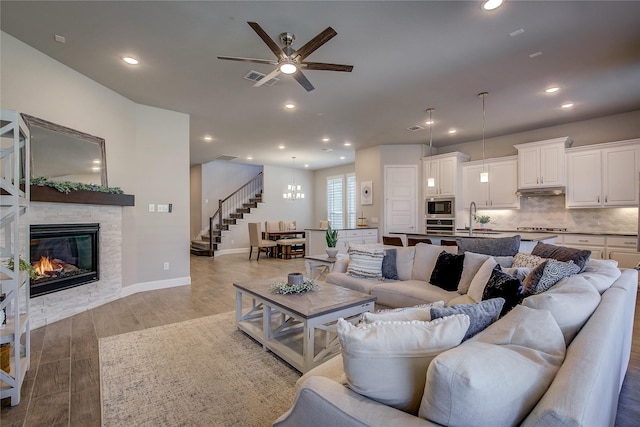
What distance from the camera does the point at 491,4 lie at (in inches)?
96.6

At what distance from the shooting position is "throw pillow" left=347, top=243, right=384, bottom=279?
3.71 m

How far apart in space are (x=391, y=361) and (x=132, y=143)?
17.3 feet

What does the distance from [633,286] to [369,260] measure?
90.4 inches

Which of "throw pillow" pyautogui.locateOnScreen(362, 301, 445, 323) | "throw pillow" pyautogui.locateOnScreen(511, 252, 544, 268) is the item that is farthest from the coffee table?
"throw pillow" pyautogui.locateOnScreen(511, 252, 544, 268)

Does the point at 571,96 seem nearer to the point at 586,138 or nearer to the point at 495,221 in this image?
the point at 586,138

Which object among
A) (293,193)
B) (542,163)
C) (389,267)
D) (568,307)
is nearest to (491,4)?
(568,307)

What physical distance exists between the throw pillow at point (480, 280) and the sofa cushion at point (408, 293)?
25cm

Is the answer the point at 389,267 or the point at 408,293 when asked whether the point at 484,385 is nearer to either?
the point at 408,293

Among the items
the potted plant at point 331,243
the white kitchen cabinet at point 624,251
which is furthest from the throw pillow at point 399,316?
the white kitchen cabinet at point 624,251

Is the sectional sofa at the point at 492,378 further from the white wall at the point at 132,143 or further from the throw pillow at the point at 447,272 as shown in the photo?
the white wall at the point at 132,143

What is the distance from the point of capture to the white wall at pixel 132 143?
336 centimetres

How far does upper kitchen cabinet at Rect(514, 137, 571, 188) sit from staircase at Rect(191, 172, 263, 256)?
7.80 metres

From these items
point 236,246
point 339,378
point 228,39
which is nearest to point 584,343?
point 339,378

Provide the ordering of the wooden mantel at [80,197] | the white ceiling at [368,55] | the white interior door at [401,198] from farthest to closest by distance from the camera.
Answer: the white interior door at [401,198]
the wooden mantel at [80,197]
the white ceiling at [368,55]
